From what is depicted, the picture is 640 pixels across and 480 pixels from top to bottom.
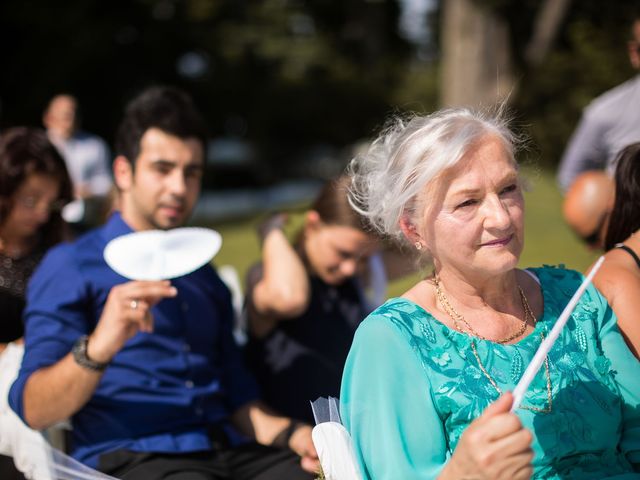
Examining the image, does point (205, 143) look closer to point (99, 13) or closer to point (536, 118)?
point (536, 118)

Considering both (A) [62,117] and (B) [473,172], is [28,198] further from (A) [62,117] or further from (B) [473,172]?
(A) [62,117]

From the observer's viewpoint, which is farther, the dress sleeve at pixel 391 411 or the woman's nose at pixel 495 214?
the woman's nose at pixel 495 214

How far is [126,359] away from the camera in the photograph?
104 inches

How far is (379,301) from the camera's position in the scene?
3695mm

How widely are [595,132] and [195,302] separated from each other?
2421 millimetres

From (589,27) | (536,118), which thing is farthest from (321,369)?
(536,118)

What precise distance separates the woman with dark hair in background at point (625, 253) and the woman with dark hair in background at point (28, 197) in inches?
85.0

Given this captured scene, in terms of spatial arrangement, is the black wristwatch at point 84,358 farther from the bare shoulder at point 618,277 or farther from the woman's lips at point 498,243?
the bare shoulder at point 618,277

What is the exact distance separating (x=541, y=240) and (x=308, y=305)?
246 inches

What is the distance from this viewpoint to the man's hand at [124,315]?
7.48ft

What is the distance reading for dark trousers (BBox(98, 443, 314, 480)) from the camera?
251 centimetres

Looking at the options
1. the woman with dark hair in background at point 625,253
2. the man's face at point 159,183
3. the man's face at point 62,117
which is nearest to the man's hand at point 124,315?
the man's face at point 159,183

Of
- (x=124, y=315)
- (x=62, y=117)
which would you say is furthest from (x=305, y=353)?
(x=62, y=117)

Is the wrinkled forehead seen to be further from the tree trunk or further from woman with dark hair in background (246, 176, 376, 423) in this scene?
the tree trunk
